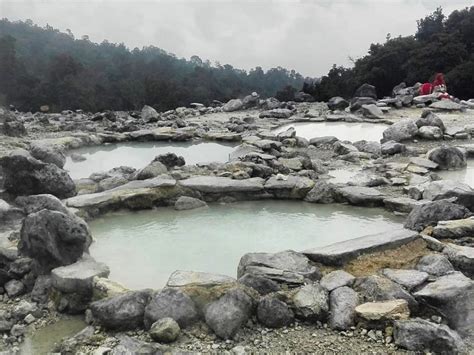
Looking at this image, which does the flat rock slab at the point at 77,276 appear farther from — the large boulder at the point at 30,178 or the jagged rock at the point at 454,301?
the large boulder at the point at 30,178

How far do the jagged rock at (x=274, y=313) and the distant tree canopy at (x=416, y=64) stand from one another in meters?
23.6

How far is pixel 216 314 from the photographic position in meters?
3.93

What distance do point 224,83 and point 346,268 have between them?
170ft

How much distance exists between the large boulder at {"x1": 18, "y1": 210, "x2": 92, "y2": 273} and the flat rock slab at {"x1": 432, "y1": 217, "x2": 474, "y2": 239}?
3685 mm

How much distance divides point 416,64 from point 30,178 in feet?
80.0

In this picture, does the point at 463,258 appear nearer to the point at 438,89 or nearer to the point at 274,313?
the point at 274,313

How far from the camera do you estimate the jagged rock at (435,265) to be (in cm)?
450

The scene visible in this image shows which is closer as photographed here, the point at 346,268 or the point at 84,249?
the point at 346,268

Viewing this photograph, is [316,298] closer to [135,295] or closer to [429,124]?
[135,295]

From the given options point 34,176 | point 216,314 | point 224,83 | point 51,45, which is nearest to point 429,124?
point 34,176

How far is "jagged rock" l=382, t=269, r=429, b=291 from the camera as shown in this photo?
4.29 m

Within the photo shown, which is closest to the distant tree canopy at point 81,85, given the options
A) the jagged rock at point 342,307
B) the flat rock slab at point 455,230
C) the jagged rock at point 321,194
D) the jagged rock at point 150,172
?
the jagged rock at point 150,172

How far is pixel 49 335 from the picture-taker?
409cm

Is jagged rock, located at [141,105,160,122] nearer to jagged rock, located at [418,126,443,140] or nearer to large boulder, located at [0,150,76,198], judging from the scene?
jagged rock, located at [418,126,443,140]
